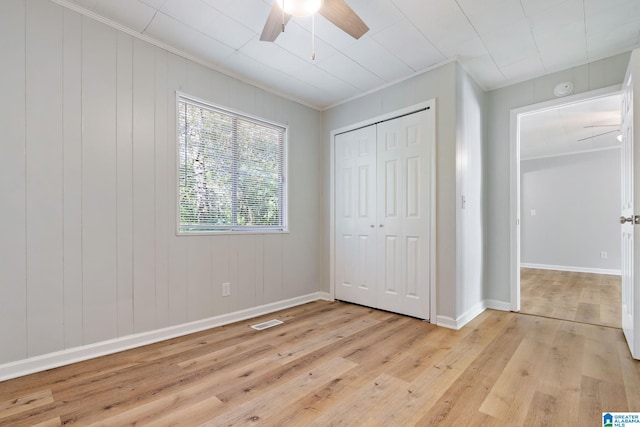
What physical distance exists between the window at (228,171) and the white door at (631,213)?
3.09 m

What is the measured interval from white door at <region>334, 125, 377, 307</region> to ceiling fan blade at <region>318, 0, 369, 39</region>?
5.53ft

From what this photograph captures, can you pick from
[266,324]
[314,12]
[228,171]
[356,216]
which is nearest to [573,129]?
[356,216]

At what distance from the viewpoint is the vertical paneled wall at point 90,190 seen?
1979mm

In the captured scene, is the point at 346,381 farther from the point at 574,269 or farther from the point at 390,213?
the point at 574,269

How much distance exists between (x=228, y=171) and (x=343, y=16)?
1847 mm

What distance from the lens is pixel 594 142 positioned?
565 centimetres

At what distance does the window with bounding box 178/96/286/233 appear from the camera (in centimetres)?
283

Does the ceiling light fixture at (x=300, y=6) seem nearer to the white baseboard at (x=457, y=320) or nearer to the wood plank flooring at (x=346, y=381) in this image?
the wood plank flooring at (x=346, y=381)

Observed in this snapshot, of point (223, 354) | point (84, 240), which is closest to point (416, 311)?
point (223, 354)

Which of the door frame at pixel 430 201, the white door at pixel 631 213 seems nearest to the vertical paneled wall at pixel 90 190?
the door frame at pixel 430 201

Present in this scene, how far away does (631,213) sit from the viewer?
2.29m

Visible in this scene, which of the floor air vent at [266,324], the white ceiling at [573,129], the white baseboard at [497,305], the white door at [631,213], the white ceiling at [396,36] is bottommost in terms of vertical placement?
the floor air vent at [266,324]

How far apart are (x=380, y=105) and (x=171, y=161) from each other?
2303 millimetres

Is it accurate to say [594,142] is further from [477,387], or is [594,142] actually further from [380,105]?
[477,387]
